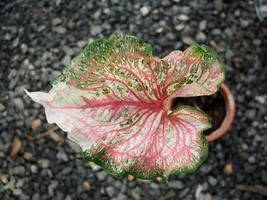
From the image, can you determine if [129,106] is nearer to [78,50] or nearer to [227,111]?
[227,111]

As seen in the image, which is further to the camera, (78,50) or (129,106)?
(78,50)

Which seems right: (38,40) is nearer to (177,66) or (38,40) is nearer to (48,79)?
(48,79)

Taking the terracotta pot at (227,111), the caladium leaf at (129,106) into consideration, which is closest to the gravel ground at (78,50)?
the terracotta pot at (227,111)

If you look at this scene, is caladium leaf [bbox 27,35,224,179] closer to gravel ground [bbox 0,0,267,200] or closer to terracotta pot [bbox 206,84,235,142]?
terracotta pot [bbox 206,84,235,142]

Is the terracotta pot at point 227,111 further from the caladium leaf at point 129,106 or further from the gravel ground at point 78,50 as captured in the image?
the caladium leaf at point 129,106

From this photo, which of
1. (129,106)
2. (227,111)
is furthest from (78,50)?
(129,106)

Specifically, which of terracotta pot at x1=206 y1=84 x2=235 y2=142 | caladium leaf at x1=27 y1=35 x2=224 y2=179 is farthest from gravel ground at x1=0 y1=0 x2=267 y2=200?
caladium leaf at x1=27 y1=35 x2=224 y2=179

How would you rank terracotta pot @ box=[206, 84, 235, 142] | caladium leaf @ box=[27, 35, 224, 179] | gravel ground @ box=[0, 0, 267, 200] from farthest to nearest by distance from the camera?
gravel ground @ box=[0, 0, 267, 200], terracotta pot @ box=[206, 84, 235, 142], caladium leaf @ box=[27, 35, 224, 179]
